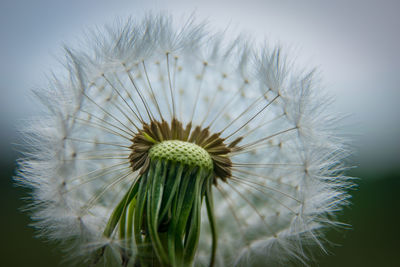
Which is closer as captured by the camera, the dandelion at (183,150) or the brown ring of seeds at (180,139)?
the dandelion at (183,150)

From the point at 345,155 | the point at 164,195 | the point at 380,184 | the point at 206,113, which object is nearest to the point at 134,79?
the point at 206,113

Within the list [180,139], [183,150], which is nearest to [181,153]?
[183,150]

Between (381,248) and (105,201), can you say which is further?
(381,248)

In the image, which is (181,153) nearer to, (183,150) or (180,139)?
(183,150)

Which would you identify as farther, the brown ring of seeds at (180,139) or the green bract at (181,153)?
the brown ring of seeds at (180,139)

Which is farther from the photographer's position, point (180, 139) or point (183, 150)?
point (180, 139)

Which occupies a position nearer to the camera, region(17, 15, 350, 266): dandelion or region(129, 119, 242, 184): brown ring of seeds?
region(17, 15, 350, 266): dandelion

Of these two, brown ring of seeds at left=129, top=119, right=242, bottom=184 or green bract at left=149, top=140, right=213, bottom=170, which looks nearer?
A: green bract at left=149, top=140, right=213, bottom=170

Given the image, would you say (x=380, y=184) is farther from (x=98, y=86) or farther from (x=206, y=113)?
(x=98, y=86)
